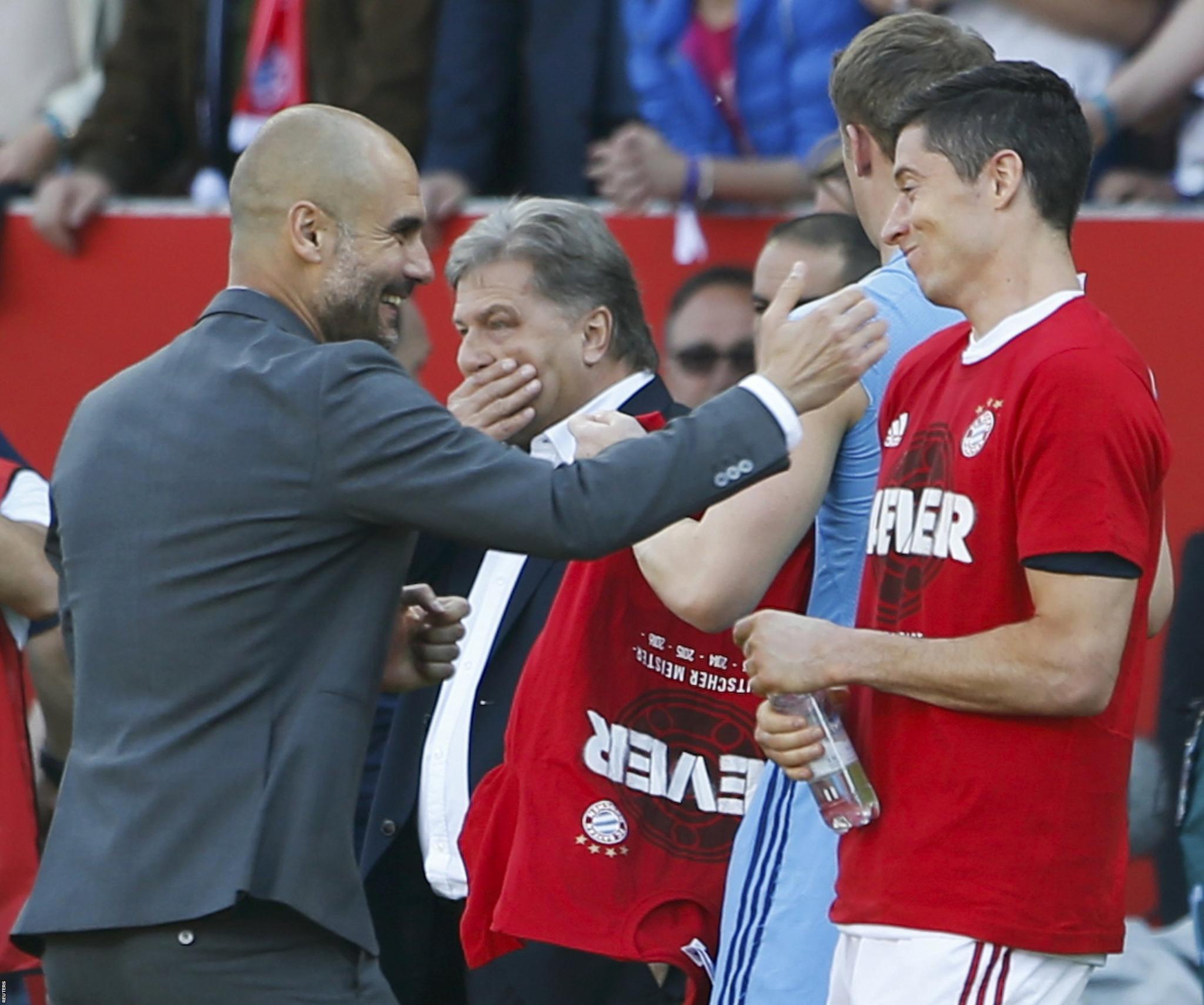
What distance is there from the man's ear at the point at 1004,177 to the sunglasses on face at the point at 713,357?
93.6 inches

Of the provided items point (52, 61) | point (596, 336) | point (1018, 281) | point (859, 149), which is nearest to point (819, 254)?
point (596, 336)

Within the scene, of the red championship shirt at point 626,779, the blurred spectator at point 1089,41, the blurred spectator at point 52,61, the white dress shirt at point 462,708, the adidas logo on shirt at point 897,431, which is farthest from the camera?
the blurred spectator at point 52,61

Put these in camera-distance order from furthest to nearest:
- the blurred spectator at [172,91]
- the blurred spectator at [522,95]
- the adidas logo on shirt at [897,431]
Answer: the blurred spectator at [172,91] < the blurred spectator at [522,95] < the adidas logo on shirt at [897,431]

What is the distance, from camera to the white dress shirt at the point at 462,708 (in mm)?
3656

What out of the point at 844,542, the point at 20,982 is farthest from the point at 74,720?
the point at 20,982

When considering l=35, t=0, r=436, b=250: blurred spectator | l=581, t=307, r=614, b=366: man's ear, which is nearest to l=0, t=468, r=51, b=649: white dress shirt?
l=581, t=307, r=614, b=366: man's ear

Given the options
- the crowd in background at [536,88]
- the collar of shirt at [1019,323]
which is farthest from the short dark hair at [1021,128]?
the crowd in background at [536,88]

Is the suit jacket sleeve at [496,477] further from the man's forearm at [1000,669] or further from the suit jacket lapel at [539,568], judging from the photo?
the suit jacket lapel at [539,568]

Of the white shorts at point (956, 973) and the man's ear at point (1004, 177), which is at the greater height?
the man's ear at point (1004, 177)

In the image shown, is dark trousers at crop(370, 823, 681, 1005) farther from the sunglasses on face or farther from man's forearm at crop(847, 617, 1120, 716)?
the sunglasses on face

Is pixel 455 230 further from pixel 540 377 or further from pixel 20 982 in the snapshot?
pixel 20 982

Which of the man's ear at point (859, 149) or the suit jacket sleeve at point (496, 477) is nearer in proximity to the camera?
the suit jacket sleeve at point (496, 477)

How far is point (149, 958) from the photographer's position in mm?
2588

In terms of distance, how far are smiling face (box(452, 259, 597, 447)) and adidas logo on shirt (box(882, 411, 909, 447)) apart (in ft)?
3.50
